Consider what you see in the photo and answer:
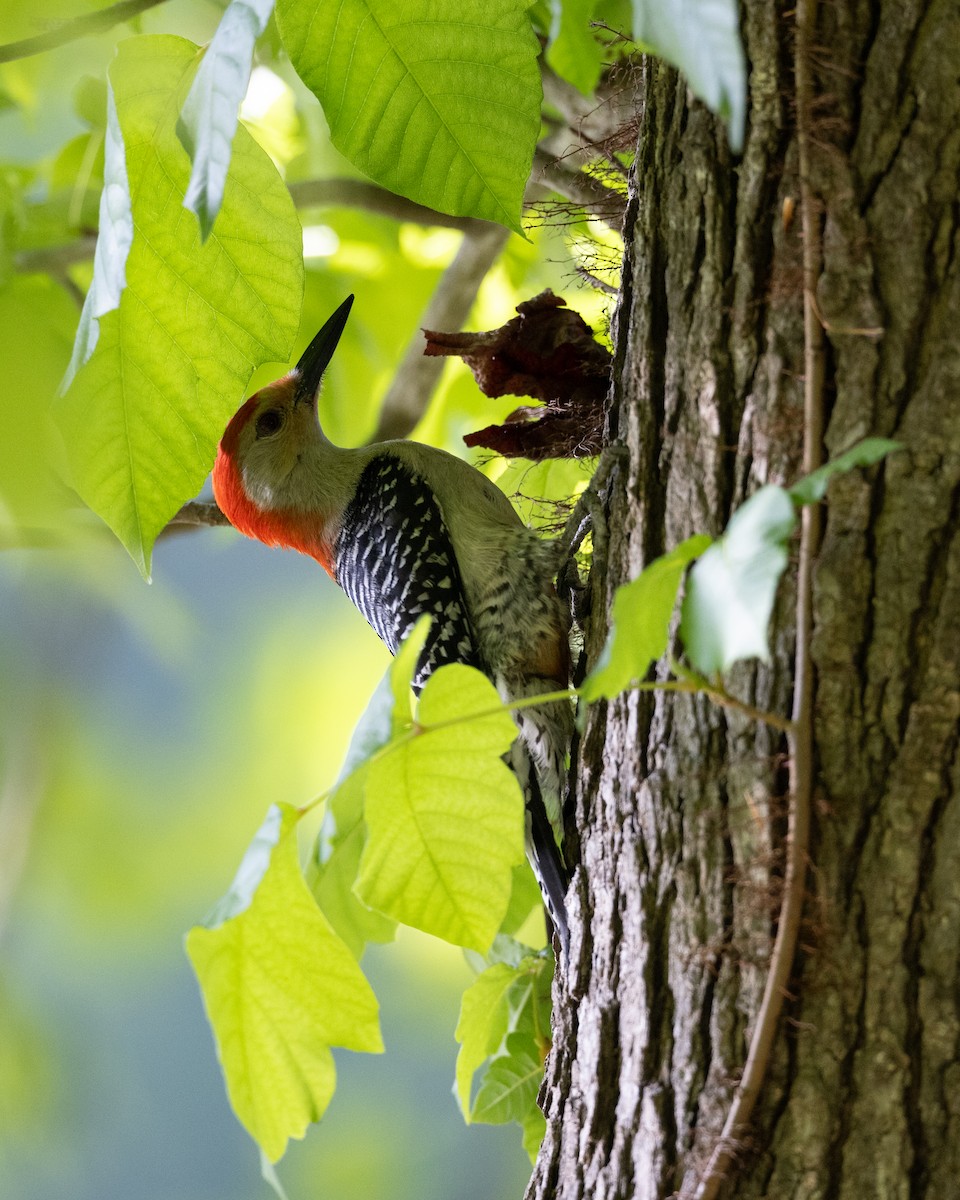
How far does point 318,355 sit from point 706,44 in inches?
65.3

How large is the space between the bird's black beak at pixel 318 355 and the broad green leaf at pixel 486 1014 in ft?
3.97

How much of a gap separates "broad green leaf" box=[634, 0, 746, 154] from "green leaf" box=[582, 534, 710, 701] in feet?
0.71

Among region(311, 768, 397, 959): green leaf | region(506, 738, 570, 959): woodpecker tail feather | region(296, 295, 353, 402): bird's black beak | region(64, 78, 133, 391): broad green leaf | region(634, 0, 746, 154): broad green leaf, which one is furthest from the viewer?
region(296, 295, 353, 402): bird's black beak

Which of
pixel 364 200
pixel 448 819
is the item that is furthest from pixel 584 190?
pixel 448 819

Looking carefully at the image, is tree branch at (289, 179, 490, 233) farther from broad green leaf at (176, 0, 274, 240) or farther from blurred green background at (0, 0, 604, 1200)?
broad green leaf at (176, 0, 274, 240)

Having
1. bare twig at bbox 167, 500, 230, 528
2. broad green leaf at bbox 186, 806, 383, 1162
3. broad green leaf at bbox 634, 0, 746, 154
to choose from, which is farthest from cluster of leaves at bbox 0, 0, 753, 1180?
bare twig at bbox 167, 500, 230, 528

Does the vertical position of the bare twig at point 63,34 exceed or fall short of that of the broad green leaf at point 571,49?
it exceeds it

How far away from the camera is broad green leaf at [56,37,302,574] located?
38.2 inches

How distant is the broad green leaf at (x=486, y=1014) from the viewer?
1347mm

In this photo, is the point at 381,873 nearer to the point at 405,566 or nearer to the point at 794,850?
the point at 794,850

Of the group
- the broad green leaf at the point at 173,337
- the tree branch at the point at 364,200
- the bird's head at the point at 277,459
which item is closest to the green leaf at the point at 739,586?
the broad green leaf at the point at 173,337

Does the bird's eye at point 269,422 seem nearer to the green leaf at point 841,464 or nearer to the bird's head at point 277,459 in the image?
the bird's head at point 277,459

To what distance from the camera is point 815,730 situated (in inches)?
33.8

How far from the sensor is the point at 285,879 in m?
0.79
